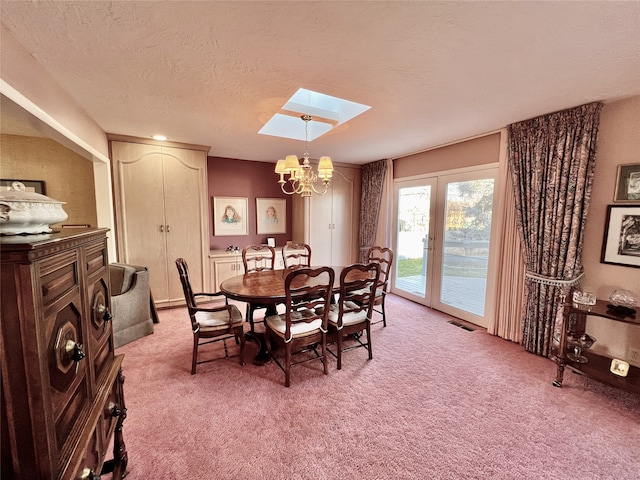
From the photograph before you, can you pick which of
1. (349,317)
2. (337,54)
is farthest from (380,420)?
(337,54)

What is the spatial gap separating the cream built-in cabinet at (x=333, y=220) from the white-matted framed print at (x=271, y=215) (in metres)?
0.24

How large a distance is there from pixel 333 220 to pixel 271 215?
1211mm

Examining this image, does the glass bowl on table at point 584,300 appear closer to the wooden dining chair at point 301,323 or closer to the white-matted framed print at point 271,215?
the wooden dining chair at point 301,323

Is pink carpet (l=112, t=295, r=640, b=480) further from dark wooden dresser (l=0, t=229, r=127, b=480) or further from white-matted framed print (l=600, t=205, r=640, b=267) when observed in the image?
white-matted framed print (l=600, t=205, r=640, b=267)

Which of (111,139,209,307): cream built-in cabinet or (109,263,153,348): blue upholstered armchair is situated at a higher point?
(111,139,209,307): cream built-in cabinet

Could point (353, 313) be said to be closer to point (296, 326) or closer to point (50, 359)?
point (296, 326)

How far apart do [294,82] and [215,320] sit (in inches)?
85.7

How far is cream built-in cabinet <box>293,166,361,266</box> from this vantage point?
5.03 metres

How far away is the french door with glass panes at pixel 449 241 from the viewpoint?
11.3 ft

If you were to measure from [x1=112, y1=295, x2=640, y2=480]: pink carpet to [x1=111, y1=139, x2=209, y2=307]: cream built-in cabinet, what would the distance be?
1.36 metres

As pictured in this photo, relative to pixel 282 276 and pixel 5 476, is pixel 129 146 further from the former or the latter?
pixel 5 476

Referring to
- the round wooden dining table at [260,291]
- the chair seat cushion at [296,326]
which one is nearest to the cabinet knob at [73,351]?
the round wooden dining table at [260,291]

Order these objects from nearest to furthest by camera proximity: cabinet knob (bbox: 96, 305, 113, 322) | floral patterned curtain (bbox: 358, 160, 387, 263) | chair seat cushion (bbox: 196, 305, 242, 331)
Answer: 1. cabinet knob (bbox: 96, 305, 113, 322)
2. chair seat cushion (bbox: 196, 305, 242, 331)
3. floral patterned curtain (bbox: 358, 160, 387, 263)

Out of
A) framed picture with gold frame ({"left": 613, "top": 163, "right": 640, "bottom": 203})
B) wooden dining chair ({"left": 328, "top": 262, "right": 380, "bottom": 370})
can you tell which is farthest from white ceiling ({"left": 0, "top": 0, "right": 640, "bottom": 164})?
wooden dining chair ({"left": 328, "top": 262, "right": 380, "bottom": 370})
